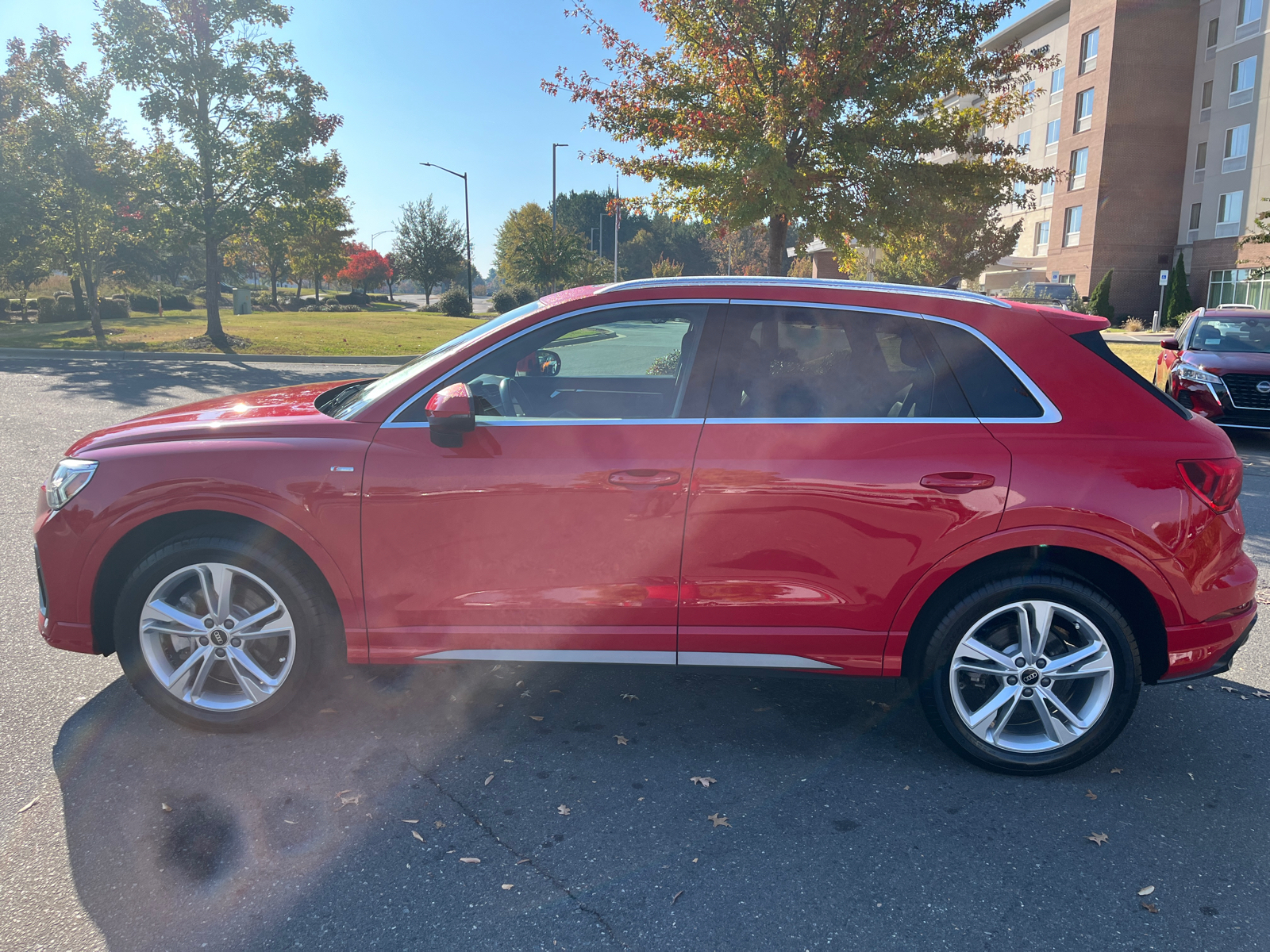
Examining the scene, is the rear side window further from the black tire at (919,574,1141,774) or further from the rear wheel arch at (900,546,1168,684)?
the black tire at (919,574,1141,774)

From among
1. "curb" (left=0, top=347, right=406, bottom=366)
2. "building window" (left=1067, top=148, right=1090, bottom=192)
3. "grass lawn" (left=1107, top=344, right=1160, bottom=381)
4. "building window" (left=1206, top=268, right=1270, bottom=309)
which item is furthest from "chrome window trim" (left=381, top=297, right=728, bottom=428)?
"building window" (left=1067, top=148, right=1090, bottom=192)

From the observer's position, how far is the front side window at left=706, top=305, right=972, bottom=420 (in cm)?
330

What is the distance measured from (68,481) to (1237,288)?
161 feet

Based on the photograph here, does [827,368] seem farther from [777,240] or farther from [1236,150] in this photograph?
[1236,150]

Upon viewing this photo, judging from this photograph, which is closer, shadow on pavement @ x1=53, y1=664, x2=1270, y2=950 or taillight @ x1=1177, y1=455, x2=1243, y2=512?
shadow on pavement @ x1=53, y1=664, x2=1270, y2=950

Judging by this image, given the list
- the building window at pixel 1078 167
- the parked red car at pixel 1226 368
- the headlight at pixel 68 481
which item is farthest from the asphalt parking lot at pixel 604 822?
the building window at pixel 1078 167

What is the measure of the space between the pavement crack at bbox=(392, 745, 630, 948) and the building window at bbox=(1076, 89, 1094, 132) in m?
54.7

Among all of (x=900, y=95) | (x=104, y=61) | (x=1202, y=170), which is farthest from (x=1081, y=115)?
(x=104, y=61)

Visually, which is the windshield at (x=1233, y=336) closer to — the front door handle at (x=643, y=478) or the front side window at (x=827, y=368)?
the front side window at (x=827, y=368)

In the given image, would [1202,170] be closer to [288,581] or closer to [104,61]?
[104,61]

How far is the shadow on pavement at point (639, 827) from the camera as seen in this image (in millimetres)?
2516

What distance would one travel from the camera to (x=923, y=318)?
3336mm

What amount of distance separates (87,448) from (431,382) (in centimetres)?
148

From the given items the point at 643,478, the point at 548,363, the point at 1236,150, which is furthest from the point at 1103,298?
the point at 643,478
